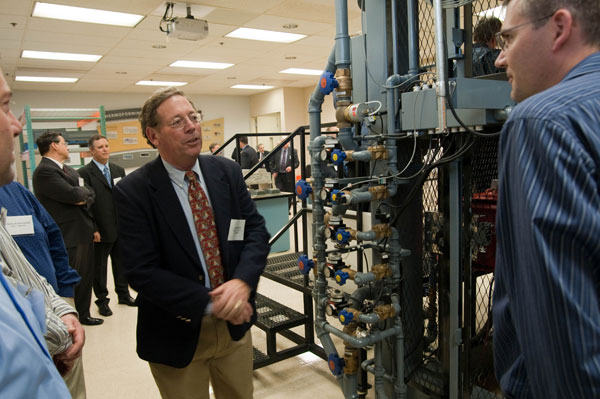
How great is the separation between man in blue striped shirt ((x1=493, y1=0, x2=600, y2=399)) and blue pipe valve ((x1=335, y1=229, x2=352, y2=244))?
4.09 ft

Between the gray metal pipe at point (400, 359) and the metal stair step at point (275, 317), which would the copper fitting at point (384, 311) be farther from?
the metal stair step at point (275, 317)

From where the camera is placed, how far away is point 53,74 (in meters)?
8.27

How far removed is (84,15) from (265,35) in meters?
2.41

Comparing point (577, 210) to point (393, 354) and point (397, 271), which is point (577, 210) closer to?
point (397, 271)

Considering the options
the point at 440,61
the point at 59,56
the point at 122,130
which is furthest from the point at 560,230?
the point at 122,130

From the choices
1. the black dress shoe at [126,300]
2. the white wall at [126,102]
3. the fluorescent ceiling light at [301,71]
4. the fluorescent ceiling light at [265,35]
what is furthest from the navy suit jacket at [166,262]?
the white wall at [126,102]

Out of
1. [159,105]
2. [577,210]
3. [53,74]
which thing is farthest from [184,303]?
[53,74]

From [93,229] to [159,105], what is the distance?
2558mm

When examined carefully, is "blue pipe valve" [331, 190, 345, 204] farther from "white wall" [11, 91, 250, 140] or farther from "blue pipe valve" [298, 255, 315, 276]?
"white wall" [11, 91, 250, 140]

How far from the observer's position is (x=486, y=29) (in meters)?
2.01

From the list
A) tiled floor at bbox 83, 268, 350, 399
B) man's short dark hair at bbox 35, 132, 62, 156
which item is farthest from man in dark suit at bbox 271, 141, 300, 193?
tiled floor at bbox 83, 268, 350, 399

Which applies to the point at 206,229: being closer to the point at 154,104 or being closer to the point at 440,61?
the point at 154,104

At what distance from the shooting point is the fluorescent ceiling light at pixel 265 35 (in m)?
5.91

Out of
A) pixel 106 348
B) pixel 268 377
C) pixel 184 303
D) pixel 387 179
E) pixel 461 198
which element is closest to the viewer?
pixel 184 303
